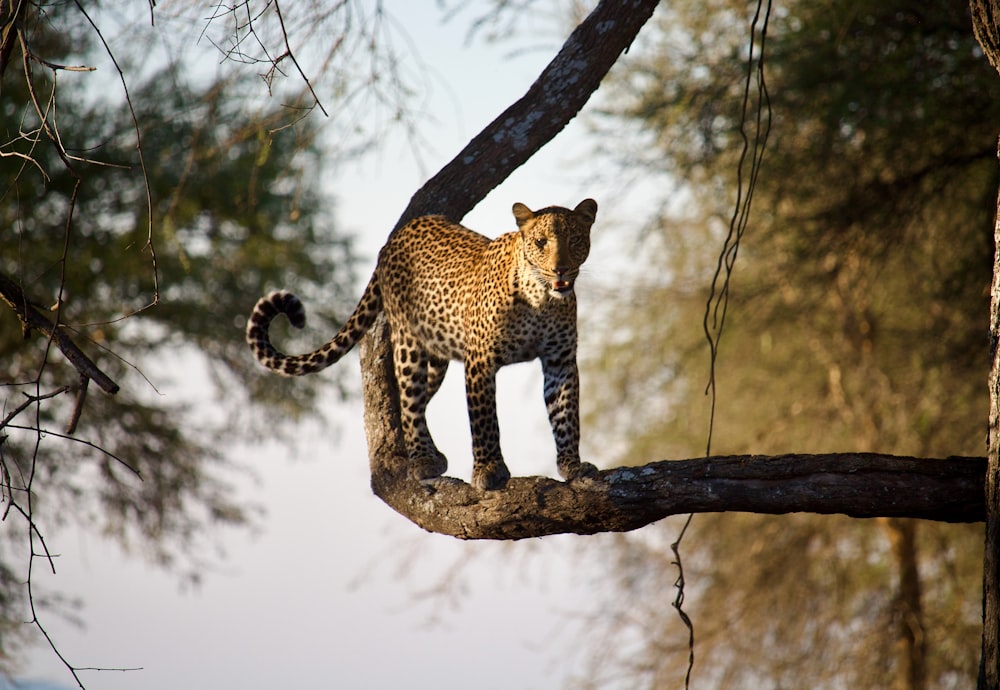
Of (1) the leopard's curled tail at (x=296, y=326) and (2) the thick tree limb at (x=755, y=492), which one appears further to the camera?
(1) the leopard's curled tail at (x=296, y=326)

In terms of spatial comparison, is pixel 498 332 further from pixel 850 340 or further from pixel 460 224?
pixel 850 340

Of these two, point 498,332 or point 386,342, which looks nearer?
point 498,332

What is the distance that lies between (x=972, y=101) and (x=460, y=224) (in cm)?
506

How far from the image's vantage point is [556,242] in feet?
13.8

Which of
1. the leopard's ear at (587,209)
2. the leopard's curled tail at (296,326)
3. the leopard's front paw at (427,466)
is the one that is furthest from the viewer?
the leopard's curled tail at (296,326)

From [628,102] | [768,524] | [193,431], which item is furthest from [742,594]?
[193,431]

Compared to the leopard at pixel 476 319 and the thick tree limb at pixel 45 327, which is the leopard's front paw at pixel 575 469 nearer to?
the leopard at pixel 476 319

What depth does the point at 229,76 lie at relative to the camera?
581 centimetres

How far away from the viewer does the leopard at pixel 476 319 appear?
436 cm

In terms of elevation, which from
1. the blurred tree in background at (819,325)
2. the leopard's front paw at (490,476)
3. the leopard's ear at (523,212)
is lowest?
the leopard's front paw at (490,476)

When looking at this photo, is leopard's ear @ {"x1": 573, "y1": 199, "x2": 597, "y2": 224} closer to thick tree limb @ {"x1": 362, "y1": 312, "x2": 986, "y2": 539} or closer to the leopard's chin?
the leopard's chin

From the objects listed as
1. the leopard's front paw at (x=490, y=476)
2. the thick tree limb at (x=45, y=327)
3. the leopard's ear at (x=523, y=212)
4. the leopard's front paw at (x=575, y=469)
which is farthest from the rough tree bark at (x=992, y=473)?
the thick tree limb at (x=45, y=327)

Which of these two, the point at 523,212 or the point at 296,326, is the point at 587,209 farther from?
the point at 296,326

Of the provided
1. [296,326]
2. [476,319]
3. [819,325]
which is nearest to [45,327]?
[296,326]
